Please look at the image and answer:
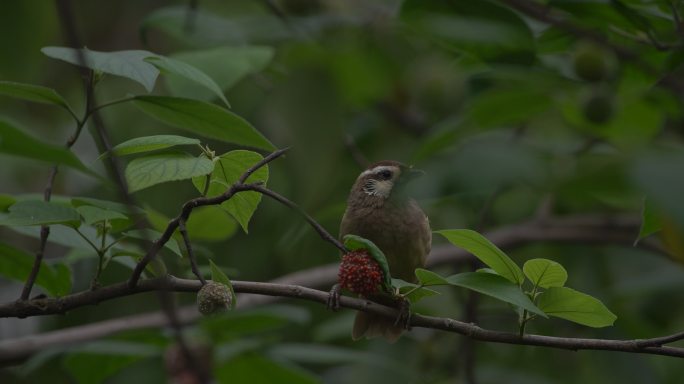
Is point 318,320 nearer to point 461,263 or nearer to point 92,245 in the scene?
point 461,263

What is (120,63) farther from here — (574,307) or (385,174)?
(385,174)

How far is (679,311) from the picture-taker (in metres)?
4.83

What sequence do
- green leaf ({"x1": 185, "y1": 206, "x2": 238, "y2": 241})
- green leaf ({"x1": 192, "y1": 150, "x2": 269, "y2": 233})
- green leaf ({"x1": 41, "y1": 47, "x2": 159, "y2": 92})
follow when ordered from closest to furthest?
green leaf ({"x1": 41, "y1": 47, "x2": 159, "y2": 92}) < green leaf ({"x1": 192, "y1": 150, "x2": 269, "y2": 233}) < green leaf ({"x1": 185, "y1": 206, "x2": 238, "y2": 241})

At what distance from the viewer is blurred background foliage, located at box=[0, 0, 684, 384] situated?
2662 millimetres

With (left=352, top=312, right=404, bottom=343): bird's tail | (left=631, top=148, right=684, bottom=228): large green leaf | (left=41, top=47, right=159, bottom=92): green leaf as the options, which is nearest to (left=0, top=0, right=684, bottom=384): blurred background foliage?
(left=631, top=148, right=684, bottom=228): large green leaf

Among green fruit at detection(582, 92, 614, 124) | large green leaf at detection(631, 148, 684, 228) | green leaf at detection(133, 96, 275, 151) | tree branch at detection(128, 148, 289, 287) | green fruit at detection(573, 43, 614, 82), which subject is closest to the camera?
large green leaf at detection(631, 148, 684, 228)

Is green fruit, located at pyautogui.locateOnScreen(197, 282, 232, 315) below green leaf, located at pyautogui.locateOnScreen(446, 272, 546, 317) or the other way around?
the other way around

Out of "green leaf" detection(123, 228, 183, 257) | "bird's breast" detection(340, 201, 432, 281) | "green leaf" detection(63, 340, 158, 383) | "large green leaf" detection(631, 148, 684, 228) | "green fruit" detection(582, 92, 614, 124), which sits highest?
"large green leaf" detection(631, 148, 684, 228)

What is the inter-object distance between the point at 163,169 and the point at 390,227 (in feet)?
4.32

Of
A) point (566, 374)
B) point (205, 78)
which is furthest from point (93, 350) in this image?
point (566, 374)

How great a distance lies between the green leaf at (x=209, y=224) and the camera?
281 centimetres

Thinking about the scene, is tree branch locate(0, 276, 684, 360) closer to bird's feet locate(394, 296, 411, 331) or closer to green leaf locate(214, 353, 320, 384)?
bird's feet locate(394, 296, 411, 331)

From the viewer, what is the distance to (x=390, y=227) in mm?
3145

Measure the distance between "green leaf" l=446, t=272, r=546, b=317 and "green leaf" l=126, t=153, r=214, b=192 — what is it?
56cm
